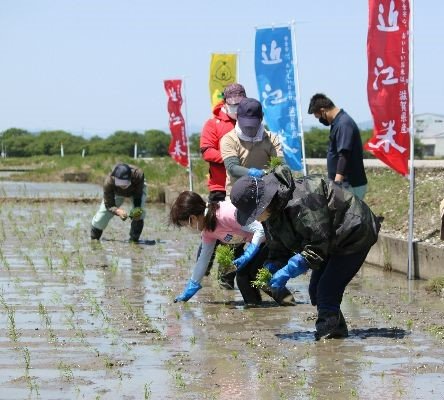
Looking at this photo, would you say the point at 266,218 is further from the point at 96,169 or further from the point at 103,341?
the point at 96,169

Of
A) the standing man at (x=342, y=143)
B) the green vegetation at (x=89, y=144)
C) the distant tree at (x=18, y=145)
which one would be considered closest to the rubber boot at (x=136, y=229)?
the standing man at (x=342, y=143)

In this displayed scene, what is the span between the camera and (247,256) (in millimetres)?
7730

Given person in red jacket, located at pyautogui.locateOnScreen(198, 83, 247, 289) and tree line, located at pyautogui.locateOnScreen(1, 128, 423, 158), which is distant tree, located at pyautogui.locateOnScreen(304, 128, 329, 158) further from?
person in red jacket, located at pyautogui.locateOnScreen(198, 83, 247, 289)

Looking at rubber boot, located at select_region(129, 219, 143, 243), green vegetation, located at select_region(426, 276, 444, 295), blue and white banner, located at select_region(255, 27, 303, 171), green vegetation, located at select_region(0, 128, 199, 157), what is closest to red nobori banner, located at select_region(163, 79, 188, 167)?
blue and white banner, located at select_region(255, 27, 303, 171)

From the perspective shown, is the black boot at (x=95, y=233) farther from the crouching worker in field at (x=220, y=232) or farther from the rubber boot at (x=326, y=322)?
the rubber boot at (x=326, y=322)

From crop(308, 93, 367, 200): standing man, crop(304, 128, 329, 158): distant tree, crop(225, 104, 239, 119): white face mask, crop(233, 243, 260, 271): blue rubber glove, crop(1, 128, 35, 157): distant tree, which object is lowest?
Result: crop(1, 128, 35, 157): distant tree

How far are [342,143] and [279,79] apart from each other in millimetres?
5460

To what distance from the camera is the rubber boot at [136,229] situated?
1317 cm

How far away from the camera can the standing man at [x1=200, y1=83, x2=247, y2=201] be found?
29.1 ft

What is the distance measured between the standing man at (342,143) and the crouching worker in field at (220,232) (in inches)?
65.2

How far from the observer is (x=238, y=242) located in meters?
7.87

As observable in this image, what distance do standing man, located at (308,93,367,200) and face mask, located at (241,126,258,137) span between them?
1.27m

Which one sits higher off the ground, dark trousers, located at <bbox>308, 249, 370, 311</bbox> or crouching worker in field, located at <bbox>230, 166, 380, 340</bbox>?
crouching worker in field, located at <bbox>230, 166, 380, 340</bbox>

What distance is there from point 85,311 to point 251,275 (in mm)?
1277
